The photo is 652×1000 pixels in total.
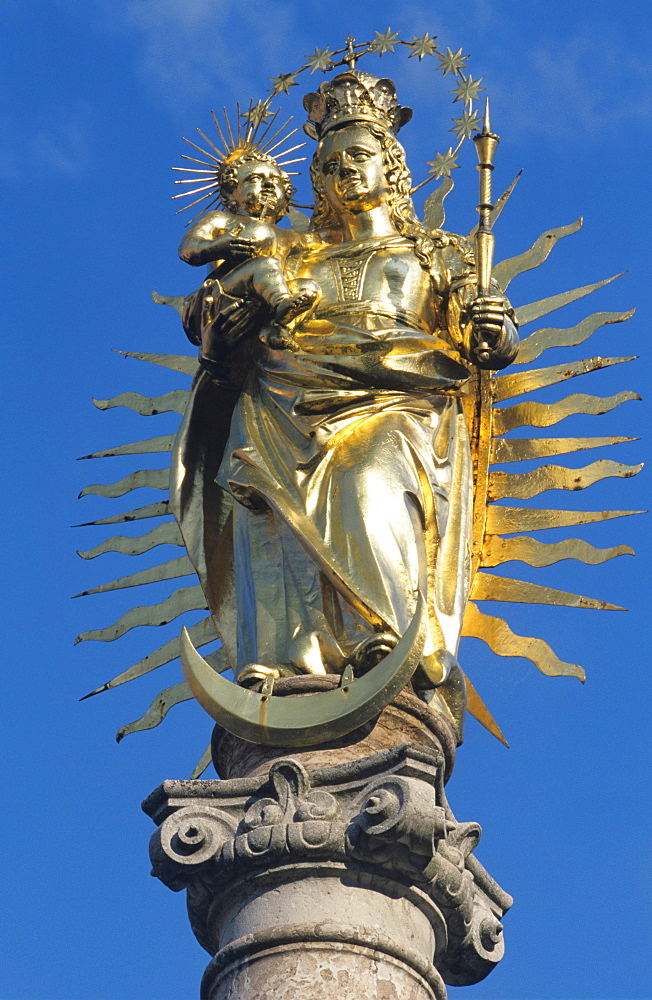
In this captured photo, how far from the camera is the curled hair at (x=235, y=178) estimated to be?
35.0 ft

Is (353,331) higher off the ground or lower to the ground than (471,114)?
lower

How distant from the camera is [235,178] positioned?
10656 mm

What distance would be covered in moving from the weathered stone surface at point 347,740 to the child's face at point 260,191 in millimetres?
3120

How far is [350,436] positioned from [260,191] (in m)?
1.73

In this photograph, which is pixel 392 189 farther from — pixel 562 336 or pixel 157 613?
pixel 157 613

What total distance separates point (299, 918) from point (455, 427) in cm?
347

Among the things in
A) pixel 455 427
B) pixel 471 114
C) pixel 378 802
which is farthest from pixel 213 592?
pixel 471 114

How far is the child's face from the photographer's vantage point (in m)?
10.5

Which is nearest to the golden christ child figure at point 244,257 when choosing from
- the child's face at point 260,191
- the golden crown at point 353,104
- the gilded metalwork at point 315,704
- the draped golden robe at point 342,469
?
the child's face at point 260,191

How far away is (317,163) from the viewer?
1149cm

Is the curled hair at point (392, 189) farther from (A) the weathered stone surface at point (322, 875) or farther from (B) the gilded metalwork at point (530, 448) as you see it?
(A) the weathered stone surface at point (322, 875)

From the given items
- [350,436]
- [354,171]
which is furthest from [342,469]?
[354,171]

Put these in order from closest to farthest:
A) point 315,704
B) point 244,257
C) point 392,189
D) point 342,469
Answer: point 315,704 → point 342,469 → point 244,257 → point 392,189

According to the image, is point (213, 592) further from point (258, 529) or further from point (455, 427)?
point (455, 427)
